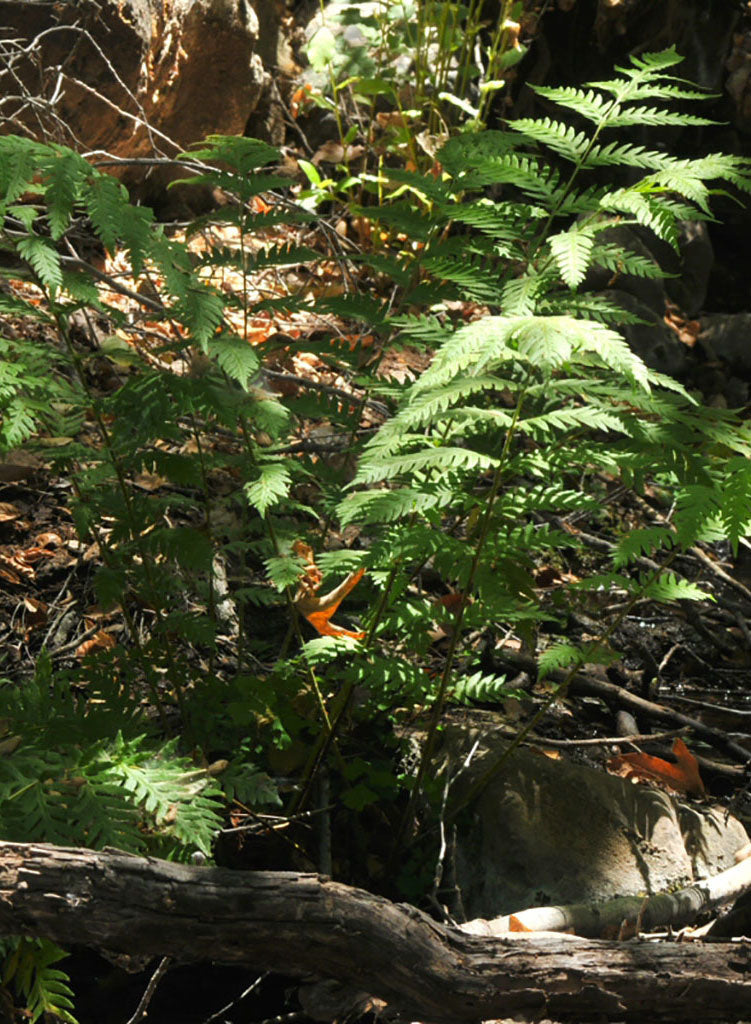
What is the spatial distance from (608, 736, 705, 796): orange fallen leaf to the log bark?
1.33 meters

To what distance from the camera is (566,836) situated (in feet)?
9.55

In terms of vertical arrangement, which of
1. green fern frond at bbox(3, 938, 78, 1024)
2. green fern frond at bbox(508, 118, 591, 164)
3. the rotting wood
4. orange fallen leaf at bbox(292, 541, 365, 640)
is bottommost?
the rotting wood

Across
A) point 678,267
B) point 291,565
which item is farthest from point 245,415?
point 678,267

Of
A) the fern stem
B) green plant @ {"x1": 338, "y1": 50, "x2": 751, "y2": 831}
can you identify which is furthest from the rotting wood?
green plant @ {"x1": 338, "y1": 50, "x2": 751, "y2": 831}

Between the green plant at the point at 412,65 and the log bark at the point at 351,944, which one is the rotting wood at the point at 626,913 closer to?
the log bark at the point at 351,944

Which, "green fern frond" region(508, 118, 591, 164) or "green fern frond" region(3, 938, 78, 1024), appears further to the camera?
"green fern frond" region(508, 118, 591, 164)

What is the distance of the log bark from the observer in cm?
170

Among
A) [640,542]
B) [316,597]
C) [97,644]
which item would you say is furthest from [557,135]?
[97,644]

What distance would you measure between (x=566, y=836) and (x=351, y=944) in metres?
1.23

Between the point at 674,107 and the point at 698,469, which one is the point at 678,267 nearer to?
the point at 674,107

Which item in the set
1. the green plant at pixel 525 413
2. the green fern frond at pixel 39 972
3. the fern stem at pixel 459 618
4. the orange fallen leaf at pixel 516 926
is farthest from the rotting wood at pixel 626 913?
the green fern frond at pixel 39 972

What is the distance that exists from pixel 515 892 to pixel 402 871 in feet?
1.12

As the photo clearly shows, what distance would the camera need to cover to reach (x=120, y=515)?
8.44ft

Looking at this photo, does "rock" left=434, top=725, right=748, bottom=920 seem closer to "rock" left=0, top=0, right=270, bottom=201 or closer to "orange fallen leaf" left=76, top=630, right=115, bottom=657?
"orange fallen leaf" left=76, top=630, right=115, bottom=657
